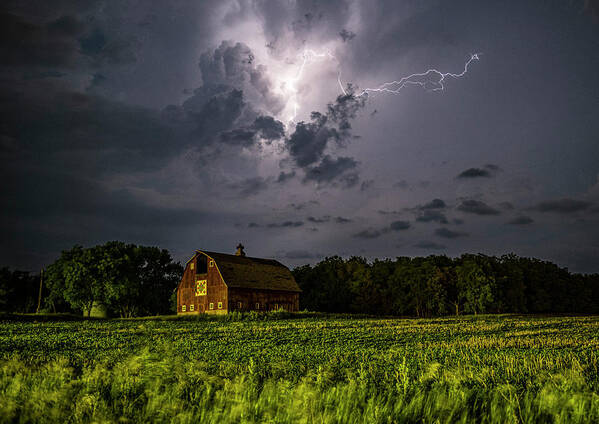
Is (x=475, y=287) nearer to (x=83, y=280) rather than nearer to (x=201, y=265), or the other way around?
(x=201, y=265)

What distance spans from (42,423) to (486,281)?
9101cm

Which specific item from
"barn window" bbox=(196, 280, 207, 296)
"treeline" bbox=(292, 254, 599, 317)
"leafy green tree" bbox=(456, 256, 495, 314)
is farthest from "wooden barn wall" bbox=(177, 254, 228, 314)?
"leafy green tree" bbox=(456, 256, 495, 314)

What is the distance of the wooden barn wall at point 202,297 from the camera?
212 ft

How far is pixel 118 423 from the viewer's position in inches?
215

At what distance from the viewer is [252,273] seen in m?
69.8

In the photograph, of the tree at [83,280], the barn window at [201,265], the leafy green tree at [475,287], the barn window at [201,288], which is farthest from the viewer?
the leafy green tree at [475,287]

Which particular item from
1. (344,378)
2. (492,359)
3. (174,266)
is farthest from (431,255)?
(344,378)

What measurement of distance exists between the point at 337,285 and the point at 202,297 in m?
35.1

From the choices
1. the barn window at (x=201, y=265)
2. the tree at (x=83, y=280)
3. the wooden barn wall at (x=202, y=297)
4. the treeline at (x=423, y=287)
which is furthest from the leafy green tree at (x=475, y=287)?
the tree at (x=83, y=280)

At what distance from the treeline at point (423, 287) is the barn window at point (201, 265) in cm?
2809

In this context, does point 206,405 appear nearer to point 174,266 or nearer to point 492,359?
point 492,359

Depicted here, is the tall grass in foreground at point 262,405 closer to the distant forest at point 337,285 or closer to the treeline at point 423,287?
the distant forest at point 337,285

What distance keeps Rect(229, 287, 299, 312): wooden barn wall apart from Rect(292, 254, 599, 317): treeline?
17.5 m

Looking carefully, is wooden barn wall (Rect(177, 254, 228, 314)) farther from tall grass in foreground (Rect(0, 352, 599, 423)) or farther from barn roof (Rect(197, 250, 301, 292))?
tall grass in foreground (Rect(0, 352, 599, 423))
